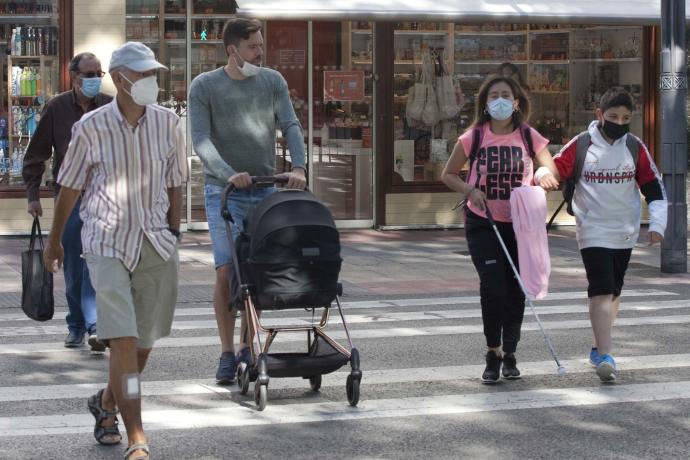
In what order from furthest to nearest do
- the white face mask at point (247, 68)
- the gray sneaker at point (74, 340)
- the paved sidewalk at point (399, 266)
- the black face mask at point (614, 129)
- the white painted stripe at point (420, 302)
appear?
the paved sidewalk at point (399, 266), the white painted stripe at point (420, 302), the gray sneaker at point (74, 340), the black face mask at point (614, 129), the white face mask at point (247, 68)

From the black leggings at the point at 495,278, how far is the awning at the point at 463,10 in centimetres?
814

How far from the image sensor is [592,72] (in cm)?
1869

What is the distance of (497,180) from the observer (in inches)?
311

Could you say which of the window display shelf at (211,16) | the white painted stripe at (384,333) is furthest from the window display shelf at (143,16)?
the white painted stripe at (384,333)

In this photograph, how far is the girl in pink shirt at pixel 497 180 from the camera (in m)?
7.88

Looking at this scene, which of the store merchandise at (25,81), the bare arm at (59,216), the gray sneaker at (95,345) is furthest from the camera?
the store merchandise at (25,81)

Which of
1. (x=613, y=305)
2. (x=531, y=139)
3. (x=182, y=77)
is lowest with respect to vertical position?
(x=613, y=305)

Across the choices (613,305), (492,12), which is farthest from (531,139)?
(492,12)

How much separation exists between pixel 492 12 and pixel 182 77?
13.3 ft

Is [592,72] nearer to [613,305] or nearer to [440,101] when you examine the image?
[440,101]

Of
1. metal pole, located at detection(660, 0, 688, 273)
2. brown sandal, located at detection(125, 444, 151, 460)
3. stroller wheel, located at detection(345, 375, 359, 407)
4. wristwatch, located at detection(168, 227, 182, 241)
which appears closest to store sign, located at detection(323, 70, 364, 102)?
metal pole, located at detection(660, 0, 688, 273)

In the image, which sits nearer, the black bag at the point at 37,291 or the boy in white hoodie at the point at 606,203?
the boy in white hoodie at the point at 606,203

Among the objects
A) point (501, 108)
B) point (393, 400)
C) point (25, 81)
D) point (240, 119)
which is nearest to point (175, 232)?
point (240, 119)

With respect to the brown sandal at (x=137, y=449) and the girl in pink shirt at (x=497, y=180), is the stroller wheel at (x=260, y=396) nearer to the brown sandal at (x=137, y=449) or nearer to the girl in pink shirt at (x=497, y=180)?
the brown sandal at (x=137, y=449)
